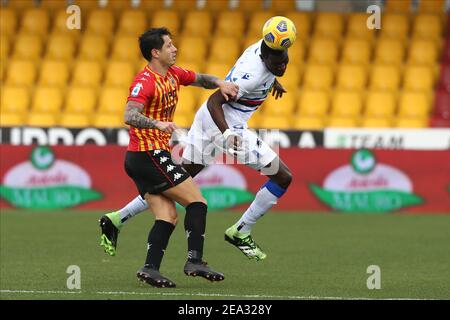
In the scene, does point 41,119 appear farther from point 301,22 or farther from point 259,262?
point 259,262

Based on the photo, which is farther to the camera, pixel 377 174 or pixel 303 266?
pixel 377 174

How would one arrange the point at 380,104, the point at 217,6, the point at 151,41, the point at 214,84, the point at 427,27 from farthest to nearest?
the point at 217,6
the point at 427,27
the point at 380,104
the point at 214,84
the point at 151,41

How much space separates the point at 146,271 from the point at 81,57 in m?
13.3

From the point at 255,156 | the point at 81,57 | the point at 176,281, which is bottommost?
the point at 176,281

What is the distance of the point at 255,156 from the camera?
1172cm

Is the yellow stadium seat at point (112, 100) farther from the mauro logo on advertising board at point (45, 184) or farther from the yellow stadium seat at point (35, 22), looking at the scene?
the mauro logo on advertising board at point (45, 184)

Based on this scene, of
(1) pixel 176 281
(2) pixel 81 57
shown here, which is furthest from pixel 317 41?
(1) pixel 176 281

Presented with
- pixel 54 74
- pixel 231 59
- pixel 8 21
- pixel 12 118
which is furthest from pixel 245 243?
pixel 8 21

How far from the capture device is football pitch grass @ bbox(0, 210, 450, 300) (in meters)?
9.88

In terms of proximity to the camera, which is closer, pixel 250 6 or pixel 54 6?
pixel 250 6

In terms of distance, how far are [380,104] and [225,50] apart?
3126 millimetres

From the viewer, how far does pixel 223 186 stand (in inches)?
749

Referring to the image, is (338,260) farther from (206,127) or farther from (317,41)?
(317,41)

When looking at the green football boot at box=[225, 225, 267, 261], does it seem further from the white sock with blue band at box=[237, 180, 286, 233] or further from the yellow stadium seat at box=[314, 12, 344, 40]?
the yellow stadium seat at box=[314, 12, 344, 40]
